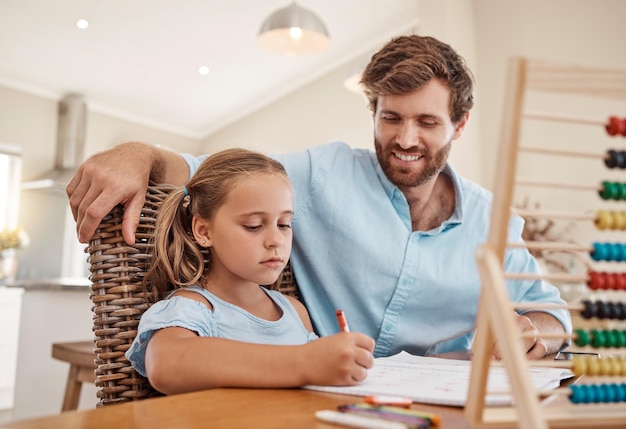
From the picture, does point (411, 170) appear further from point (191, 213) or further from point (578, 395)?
point (578, 395)

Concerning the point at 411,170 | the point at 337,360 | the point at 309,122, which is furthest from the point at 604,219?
the point at 309,122

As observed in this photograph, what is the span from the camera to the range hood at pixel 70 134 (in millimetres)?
6910

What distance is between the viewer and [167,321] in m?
0.94

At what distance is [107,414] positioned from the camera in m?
0.64

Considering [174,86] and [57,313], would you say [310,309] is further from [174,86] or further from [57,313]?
[174,86]

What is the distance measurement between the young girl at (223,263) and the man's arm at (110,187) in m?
0.07

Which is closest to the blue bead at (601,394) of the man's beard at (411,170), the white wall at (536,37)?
the man's beard at (411,170)

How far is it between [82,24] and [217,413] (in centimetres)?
591

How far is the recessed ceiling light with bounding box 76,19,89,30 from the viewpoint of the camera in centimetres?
577

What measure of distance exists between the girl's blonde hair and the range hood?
6020mm

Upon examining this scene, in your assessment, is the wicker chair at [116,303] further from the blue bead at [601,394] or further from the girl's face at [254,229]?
the blue bead at [601,394]

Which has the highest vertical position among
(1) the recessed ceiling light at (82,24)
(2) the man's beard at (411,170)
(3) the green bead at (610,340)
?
(1) the recessed ceiling light at (82,24)

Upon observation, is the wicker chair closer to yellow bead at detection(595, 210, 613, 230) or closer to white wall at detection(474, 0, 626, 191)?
yellow bead at detection(595, 210, 613, 230)

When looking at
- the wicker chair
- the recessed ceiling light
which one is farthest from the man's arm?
the recessed ceiling light
